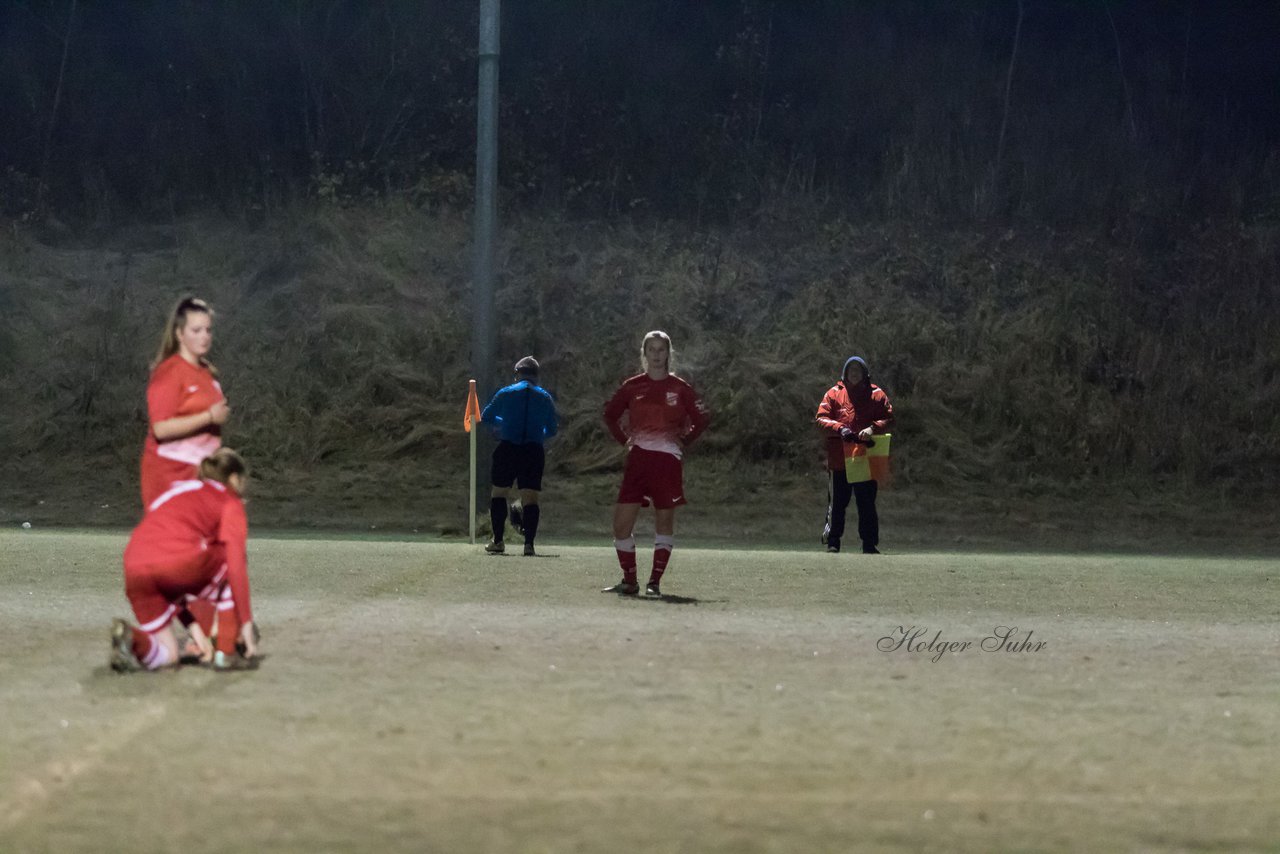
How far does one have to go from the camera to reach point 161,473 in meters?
8.84

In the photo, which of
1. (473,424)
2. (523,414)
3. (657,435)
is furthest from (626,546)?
(473,424)

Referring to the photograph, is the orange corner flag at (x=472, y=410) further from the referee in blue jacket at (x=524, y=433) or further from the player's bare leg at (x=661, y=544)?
the player's bare leg at (x=661, y=544)

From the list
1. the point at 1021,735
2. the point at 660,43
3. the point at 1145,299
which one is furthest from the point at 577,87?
the point at 1021,735

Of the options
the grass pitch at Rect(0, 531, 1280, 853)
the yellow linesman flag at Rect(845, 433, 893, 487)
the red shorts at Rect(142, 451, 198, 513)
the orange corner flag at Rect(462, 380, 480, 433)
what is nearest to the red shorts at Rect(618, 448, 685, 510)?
the grass pitch at Rect(0, 531, 1280, 853)

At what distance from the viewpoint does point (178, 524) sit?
877cm

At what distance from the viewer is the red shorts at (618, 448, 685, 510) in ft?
45.0

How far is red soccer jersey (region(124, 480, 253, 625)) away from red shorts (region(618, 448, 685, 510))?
520cm

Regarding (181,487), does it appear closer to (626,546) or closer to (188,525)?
(188,525)

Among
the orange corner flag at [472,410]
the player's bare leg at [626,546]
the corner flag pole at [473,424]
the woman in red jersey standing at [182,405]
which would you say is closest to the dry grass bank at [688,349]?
the corner flag pole at [473,424]

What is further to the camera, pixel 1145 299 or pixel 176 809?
pixel 1145 299

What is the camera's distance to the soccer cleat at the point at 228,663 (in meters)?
8.98

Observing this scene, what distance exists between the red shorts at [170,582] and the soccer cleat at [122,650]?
0.08 m

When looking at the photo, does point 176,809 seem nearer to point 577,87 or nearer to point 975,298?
point 975,298

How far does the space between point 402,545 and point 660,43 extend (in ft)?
74.8
